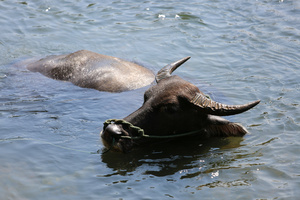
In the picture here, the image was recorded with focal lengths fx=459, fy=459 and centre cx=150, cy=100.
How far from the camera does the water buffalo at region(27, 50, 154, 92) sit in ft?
26.1

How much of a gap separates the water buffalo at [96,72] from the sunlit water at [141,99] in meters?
0.19

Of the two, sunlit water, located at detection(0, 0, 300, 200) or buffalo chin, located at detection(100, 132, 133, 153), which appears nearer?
sunlit water, located at detection(0, 0, 300, 200)

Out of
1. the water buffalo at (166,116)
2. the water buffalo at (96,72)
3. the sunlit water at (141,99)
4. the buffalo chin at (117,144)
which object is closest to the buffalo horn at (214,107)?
the water buffalo at (166,116)

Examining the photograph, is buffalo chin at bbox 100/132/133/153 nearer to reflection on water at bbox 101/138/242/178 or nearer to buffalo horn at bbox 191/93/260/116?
reflection on water at bbox 101/138/242/178

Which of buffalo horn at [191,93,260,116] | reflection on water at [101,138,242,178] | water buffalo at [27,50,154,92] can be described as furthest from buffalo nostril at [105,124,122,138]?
Result: water buffalo at [27,50,154,92]

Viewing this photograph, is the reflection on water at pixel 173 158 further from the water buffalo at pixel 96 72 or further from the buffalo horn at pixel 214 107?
the water buffalo at pixel 96 72

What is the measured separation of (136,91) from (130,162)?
2117mm

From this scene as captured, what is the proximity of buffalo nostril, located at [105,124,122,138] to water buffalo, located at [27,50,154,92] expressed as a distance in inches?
82.8

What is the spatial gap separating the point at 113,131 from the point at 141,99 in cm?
173

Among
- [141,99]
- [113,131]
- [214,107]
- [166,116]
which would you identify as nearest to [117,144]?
[113,131]

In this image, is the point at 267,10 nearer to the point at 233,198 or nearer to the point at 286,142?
the point at 286,142

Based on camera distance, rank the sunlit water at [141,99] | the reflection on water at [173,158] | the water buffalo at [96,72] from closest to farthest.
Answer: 1. the sunlit water at [141,99]
2. the reflection on water at [173,158]
3. the water buffalo at [96,72]

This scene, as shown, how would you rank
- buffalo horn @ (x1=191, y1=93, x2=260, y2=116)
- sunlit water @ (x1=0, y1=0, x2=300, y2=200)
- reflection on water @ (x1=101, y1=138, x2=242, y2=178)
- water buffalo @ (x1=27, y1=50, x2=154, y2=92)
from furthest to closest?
water buffalo @ (x1=27, y1=50, x2=154, y2=92)
buffalo horn @ (x1=191, y1=93, x2=260, y2=116)
reflection on water @ (x1=101, y1=138, x2=242, y2=178)
sunlit water @ (x1=0, y1=0, x2=300, y2=200)

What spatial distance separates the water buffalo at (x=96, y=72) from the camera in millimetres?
7953
